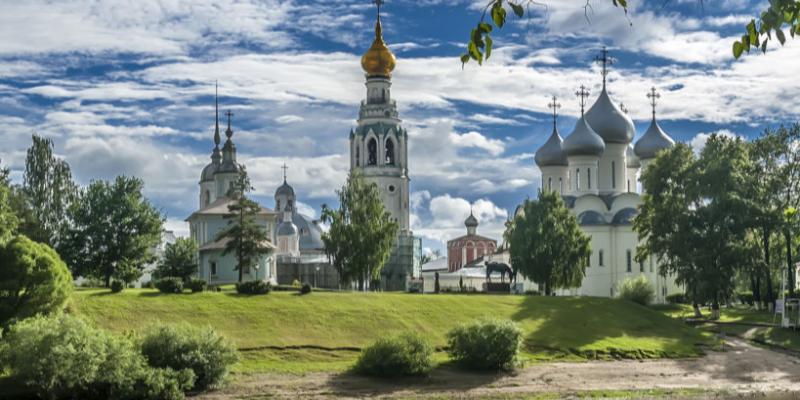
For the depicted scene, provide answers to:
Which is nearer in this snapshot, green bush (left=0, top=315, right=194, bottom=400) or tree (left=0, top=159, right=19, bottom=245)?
green bush (left=0, top=315, right=194, bottom=400)

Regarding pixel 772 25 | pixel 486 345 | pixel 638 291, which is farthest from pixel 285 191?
pixel 772 25

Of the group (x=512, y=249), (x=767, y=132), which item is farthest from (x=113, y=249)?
(x=767, y=132)

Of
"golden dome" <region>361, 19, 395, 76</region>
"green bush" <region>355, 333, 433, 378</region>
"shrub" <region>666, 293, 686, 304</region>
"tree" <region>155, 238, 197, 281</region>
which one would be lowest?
"green bush" <region>355, 333, 433, 378</region>

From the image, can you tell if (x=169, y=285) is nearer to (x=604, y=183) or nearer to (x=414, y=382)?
(x=414, y=382)

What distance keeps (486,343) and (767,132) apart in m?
31.1

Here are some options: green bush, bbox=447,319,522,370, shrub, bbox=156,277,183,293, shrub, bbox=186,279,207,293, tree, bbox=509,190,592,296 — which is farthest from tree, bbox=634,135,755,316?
shrub, bbox=156,277,183,293

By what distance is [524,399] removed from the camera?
41.1 meters

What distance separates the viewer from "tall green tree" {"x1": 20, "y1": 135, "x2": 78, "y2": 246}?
2729 inches

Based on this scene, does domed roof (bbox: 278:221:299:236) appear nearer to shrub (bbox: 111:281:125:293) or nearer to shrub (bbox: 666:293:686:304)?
shrub (bbox: 666:293:686:304)

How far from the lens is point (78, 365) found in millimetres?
37406

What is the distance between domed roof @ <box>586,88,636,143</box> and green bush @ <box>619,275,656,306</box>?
18.1 m

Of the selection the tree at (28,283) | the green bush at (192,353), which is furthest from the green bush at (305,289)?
the tree at (28,283)

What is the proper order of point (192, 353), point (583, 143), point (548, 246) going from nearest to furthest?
point (192, 353) → point (548, 246) → point (583, 143)

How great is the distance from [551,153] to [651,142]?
8460 millimetres
